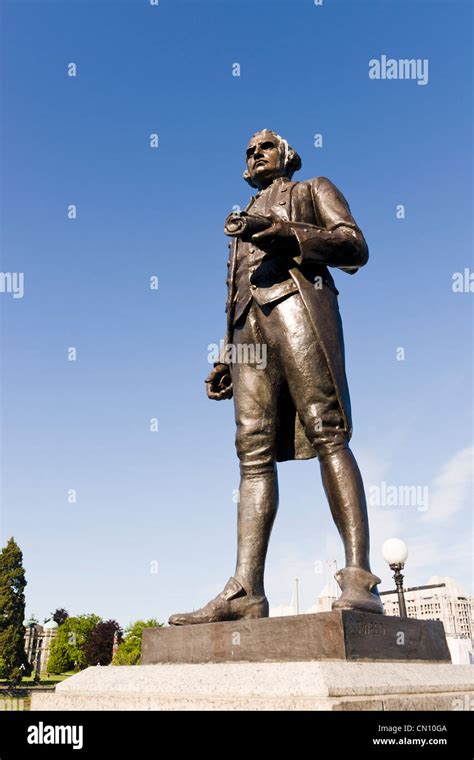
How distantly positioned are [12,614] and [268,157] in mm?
64967

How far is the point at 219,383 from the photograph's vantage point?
19.0 ft

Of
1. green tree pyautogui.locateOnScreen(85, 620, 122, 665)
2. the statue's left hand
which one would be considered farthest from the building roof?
the statue's left hand

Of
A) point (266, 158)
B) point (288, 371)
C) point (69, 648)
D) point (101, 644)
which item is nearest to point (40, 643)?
point (69, 648)

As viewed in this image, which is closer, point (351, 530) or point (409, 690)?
point (409, 690)

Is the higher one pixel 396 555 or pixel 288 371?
pixel 288 371

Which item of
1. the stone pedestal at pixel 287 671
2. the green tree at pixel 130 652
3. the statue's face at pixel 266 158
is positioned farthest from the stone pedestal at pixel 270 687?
the green tree at pixel 130 652

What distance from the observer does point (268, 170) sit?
5715 mm

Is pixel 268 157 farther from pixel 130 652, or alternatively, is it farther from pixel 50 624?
pixel 50 624

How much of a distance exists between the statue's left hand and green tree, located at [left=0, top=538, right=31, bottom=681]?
214ft

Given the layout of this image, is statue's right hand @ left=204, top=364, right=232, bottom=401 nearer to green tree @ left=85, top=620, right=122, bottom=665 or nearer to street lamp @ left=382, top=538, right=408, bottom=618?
street lamp @ left=382, top=538, right=408, bottom=618

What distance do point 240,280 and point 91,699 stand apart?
10.7 feet

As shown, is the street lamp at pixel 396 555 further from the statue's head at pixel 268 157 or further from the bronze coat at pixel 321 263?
the statue's head at pixel 268 157
